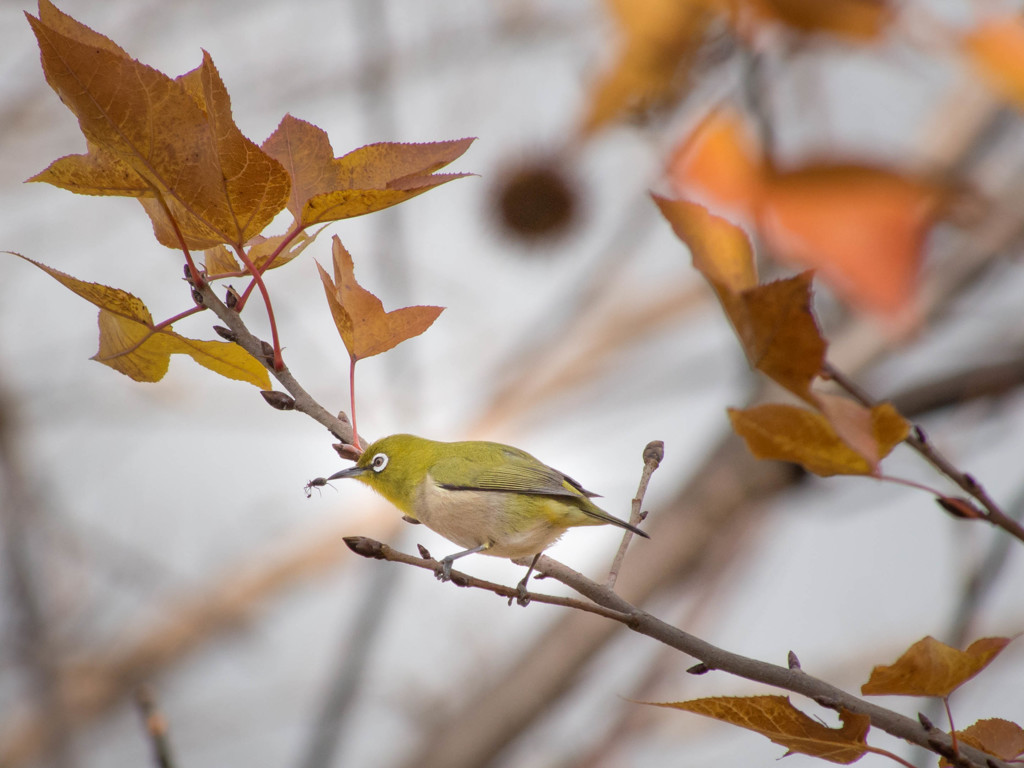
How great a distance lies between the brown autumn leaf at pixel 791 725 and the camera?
433 mm

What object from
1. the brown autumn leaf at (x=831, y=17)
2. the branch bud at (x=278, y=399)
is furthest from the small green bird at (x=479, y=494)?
the brown autumn leaf at (x=831, y=17)

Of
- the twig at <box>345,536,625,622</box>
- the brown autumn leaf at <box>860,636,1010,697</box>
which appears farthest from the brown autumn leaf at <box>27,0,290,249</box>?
the brown autumn leaf at <box>860,636,1010,697</box>

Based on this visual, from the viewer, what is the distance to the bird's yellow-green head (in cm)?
70

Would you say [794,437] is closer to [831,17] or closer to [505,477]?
[505,477]

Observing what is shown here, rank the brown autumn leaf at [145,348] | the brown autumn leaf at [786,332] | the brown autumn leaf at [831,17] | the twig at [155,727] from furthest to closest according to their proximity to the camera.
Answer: the brown autumn leaf at [831,17], the twig at [155,727], the brown autumn leaf at [145,348], the brown autumn leaf at [786,332]

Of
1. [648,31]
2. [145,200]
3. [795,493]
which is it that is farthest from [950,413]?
[145,200]

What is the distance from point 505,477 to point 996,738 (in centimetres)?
39

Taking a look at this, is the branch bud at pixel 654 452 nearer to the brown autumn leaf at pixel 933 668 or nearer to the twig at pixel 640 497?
the twig at pixel 640 497

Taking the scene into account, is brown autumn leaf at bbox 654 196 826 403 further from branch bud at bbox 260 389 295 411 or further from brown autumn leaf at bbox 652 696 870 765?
branch bud at bbox 260 389 295 411

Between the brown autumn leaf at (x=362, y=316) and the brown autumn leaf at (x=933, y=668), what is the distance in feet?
1.04

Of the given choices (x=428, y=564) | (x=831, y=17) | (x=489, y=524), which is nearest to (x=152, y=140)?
(x=428, y=564)

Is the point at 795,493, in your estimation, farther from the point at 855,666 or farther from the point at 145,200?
the point at 145,200

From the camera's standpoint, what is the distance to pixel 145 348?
0.51 m

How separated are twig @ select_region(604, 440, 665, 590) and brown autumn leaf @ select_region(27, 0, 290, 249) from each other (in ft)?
0.95
